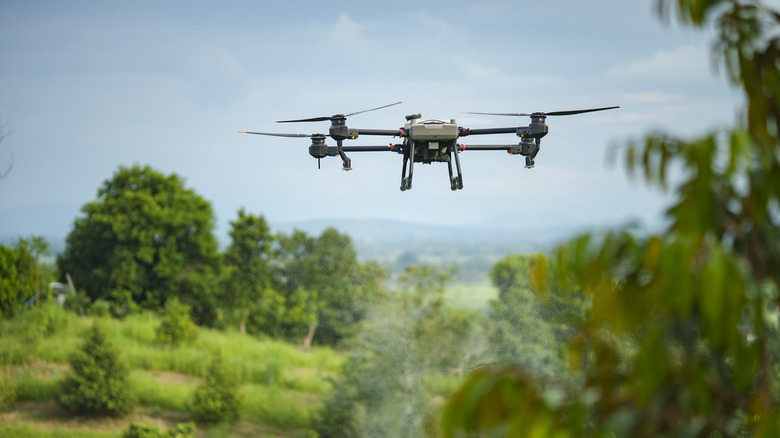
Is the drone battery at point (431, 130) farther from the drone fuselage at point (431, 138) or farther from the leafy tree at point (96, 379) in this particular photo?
the leafy tree at point (96, 379)

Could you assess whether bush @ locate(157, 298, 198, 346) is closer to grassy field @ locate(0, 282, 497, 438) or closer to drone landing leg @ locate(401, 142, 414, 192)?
grassy field @ locate(0, 282, 497, 438)

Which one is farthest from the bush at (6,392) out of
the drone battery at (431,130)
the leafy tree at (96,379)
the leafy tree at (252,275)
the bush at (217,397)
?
the drone battery at (431,130)

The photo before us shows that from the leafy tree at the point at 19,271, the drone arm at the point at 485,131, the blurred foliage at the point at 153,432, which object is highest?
the drone arm at the point at 485,131

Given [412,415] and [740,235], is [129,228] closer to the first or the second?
[412,415]

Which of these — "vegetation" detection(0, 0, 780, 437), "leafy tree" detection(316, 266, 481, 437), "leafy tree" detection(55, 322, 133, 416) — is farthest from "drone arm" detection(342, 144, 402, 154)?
"leafy tree" detection(55, 322, 133, 416)

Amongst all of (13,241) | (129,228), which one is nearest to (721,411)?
(13,241)

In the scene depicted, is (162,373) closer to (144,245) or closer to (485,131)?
(144,245)

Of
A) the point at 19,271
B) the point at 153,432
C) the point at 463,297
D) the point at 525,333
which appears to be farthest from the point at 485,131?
the point at 19,271
